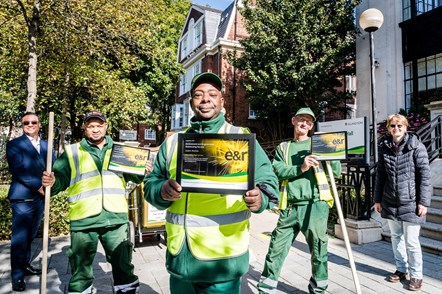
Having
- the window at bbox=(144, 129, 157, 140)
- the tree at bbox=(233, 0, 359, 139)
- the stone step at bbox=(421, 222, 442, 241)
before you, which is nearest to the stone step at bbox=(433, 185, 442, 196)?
the stone step at bbox=(421, 222, 442, 241)

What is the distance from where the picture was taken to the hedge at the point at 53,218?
6.20 metres

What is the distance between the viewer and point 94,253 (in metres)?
3.21

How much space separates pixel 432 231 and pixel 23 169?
6.84 metres

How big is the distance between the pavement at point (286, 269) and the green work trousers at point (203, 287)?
6.18 feet

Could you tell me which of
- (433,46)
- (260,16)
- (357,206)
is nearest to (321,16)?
(260,16)

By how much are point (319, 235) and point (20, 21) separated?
9464 millimetres

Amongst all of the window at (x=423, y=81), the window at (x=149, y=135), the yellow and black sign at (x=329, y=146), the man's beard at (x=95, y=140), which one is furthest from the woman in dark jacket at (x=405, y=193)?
the window at (x=149, y=135)

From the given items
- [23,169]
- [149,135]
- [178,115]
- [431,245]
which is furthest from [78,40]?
[149,135]

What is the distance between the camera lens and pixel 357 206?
19.9 feet

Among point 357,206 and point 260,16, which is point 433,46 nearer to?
point 260,16

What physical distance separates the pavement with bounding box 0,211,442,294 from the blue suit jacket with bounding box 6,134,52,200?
4.03 feet

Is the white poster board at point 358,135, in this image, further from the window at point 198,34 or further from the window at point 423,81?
the window at point 198,34

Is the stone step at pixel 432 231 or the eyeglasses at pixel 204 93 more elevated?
the eyeglasses at pixel 204 93

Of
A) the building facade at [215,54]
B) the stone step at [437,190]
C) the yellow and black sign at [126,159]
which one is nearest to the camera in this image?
the yellow and black sign at [126,159]
